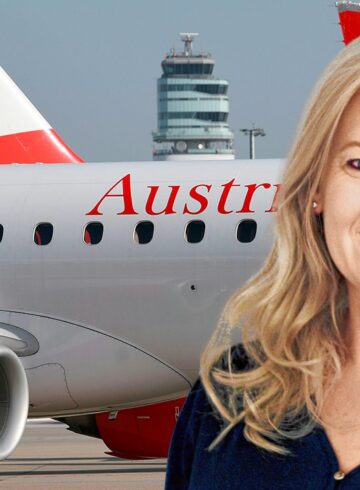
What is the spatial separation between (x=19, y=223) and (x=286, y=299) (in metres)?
12.7

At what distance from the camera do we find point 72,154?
58.5ft

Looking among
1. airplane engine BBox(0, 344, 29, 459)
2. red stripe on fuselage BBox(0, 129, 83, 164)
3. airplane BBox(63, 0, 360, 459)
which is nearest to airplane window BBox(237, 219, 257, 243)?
airplane BBox(63, 0, 360, 459)

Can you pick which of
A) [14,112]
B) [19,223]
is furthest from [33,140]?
[19,223]

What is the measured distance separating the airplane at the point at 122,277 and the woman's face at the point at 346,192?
12.0 metres

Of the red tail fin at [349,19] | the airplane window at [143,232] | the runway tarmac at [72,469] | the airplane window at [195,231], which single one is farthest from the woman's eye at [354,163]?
the runway tarmac at [72,469]

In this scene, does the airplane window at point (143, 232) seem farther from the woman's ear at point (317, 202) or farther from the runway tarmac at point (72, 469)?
the woman's ear at point (317, 202)

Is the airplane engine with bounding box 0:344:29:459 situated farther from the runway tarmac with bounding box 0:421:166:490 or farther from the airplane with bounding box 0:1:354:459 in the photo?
the runway tarmac with bounding box 0:421:166:490

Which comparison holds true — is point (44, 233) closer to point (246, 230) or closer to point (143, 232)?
point (143, 232)

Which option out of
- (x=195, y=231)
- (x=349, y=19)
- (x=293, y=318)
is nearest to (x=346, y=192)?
(x=293, y=318)

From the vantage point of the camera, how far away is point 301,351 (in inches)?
88.7

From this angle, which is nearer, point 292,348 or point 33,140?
point 292,348

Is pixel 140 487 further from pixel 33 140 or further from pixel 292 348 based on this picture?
pixel 292 348

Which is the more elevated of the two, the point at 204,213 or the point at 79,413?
the point at 204,213

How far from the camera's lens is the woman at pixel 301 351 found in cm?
214
